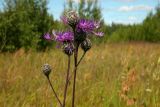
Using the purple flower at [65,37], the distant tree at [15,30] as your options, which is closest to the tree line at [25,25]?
the distant tree at [15,30]

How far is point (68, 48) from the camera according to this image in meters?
1.64

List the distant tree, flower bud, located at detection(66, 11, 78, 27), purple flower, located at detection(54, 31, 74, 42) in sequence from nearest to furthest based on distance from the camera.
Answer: flower bud, located at detection(66, 11, 78, 27) → purple flower, located at detection(54, 31, 74, 42) → the distant tree

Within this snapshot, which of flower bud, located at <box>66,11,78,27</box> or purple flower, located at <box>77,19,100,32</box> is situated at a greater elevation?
flower bud, located at <box>66,11,78,27</box>

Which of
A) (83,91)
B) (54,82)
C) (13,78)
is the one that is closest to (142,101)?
(83,91)

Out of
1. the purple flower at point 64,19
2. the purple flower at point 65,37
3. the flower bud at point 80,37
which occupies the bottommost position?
the purple flower at point 65,37

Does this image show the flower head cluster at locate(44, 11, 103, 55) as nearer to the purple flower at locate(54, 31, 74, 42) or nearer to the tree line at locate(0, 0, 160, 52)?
the purple flower at locate(54, 31, 74, 42)

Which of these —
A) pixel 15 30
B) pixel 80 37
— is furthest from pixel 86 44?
pixel 15 30

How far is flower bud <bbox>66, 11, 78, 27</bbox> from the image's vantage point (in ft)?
5.17

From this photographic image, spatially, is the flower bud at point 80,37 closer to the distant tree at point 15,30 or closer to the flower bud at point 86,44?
the flower bud at point 86,44

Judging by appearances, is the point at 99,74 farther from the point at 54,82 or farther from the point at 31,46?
the point at 31,46

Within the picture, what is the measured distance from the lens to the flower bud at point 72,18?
1575 millimetres

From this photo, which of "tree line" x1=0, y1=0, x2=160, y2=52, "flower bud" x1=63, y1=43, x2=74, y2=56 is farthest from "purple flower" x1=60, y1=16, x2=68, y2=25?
"tree line" x1=0, y1=0, x2=160, y2=52

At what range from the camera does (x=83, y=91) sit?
175 inches

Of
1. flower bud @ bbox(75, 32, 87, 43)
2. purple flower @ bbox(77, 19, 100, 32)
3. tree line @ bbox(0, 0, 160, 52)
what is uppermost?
purple flower @ bbox(77, 19, 100, 32)
